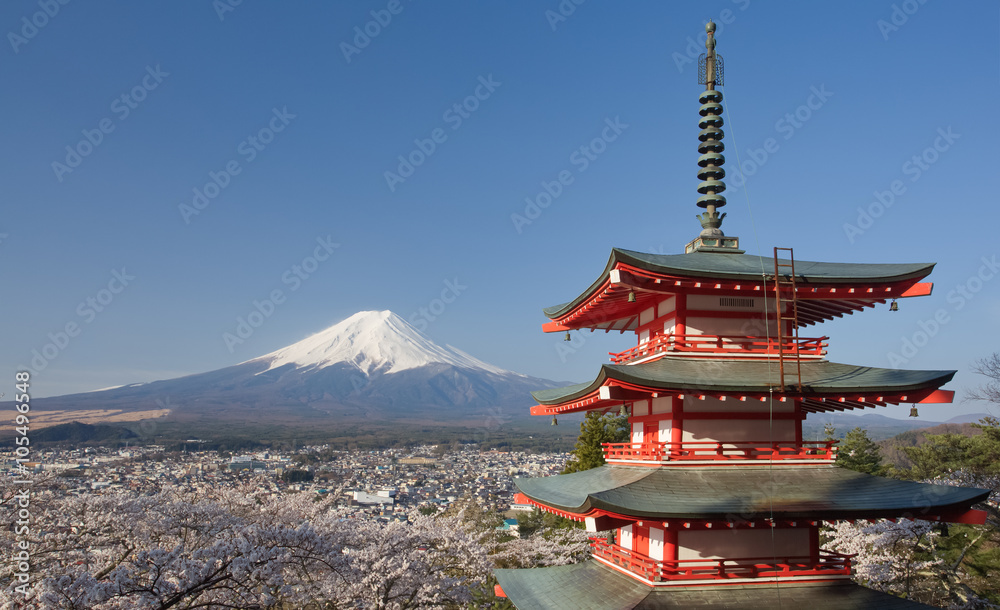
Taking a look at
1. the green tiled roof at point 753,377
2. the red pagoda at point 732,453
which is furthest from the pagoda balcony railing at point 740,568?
the green tiled roof at point 753,377

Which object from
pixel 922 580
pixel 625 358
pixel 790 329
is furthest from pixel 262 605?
pixel 922 580

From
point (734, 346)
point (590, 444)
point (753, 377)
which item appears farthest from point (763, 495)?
point (590, 444)

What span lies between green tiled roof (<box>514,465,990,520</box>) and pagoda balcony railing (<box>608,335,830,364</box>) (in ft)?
6.25

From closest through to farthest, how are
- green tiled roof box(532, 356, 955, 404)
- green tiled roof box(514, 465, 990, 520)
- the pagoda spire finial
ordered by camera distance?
green tiled roof box(514, 465, 990, 520) → green tiled roof box(532, 356, 955, 404) → the pagoda spire finial

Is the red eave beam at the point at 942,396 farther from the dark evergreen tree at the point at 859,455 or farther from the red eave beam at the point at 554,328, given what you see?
the dark evergreen tree at the point at 859,455

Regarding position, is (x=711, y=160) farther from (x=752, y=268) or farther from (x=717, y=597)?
(x=717, y=597)

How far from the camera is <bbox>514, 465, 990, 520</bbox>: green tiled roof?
28.8 ft

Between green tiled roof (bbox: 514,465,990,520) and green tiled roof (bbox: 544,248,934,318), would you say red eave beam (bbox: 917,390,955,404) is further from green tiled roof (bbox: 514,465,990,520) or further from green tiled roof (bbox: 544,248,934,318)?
green tiled roof (bbox: 544,248,934,318)

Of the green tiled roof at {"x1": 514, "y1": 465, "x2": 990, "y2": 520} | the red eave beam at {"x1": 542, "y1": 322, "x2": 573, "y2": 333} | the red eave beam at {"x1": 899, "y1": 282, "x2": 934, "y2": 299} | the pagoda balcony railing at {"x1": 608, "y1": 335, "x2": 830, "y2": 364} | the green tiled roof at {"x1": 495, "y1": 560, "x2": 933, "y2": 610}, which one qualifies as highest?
the red eave beam at {"x1": 899, "y1": 282, "x2": 934, "y2": 299}

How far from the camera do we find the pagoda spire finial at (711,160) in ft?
40.5

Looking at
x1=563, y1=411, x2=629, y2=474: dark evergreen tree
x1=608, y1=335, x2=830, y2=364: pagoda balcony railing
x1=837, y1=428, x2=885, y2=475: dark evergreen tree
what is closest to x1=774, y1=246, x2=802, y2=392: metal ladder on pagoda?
x1=608, y1=335, x2=830, y2=364: pagoda balcony railing

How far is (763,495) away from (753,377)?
72.5 inches

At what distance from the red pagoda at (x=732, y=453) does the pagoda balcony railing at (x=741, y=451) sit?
0.02 metres

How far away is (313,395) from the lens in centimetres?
16512
